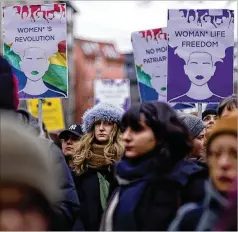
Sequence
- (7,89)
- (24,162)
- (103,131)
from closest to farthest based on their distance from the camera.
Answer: (24,162), (7,89), (103,131)

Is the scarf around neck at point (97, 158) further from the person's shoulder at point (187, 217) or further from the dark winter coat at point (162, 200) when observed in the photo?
Result: the person's shoulder at point (187, 217)

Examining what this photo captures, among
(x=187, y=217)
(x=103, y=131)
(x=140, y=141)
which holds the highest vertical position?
(x=140, y=141)

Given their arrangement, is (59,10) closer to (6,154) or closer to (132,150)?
(132,150)

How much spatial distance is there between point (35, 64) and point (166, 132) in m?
3.23

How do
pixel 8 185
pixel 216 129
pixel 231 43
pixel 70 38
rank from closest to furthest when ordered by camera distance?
pixel 8 185
pixel 216 129
pixel 231 43
pixel 70 38

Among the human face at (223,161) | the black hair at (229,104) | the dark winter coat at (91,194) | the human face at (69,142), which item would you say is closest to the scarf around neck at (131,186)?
the human face at (223,161)

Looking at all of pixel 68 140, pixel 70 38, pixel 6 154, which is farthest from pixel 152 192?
pixel 70 38

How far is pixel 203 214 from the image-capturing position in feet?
7.52

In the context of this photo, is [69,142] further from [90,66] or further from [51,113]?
[90,66]

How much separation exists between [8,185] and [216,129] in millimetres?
912

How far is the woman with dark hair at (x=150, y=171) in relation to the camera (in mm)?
2488

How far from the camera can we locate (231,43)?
5.58 m

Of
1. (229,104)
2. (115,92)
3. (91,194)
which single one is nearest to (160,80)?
(229,104)

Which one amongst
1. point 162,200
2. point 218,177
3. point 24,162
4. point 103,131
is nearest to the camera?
point 24,162
